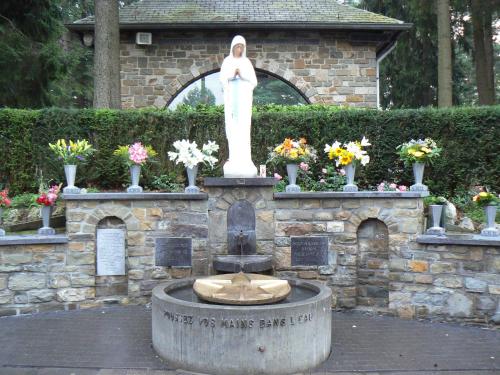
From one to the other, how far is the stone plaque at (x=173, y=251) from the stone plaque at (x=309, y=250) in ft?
4.63

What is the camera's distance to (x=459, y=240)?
604 centimetres

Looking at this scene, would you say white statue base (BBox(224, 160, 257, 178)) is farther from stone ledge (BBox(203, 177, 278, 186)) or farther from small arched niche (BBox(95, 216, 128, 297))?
small arched niche (BBox(95, 216, 128, 297))

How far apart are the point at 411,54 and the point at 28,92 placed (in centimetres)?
1254

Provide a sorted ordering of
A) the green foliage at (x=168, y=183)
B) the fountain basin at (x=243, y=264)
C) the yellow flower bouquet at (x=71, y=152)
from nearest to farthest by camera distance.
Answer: the fountain basin at (x=243, y=264) < the yellow flower bouquet at (x=71, y=152) < the green foliage at (x=168, y=183)

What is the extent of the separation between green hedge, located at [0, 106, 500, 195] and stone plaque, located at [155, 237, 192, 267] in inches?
79.4


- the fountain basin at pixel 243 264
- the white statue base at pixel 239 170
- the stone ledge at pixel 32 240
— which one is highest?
the white statue base at pixel 239 170

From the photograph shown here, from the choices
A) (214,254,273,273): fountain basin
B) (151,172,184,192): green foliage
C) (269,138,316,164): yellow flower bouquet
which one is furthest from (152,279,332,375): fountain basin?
(151,172,184,192): green foliage

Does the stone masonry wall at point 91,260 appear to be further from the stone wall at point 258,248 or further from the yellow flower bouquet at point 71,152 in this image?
the yellow flower bouquet at point 71,152

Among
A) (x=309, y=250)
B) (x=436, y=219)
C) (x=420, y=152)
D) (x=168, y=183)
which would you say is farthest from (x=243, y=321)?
(x=168, y=183)

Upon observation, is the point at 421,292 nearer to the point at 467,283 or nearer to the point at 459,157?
the point at 467,283

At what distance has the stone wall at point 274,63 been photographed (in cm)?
1252

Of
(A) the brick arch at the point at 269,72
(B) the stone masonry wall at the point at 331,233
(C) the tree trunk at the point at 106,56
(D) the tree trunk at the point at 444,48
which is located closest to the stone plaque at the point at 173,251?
(B) the stone masonry wall at the point at 331,233

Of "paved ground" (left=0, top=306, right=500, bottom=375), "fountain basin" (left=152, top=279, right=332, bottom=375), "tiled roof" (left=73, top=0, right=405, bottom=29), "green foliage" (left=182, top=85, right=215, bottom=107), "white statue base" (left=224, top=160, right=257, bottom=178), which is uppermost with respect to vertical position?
"tiled roof" (left=73, top=0, right=405, bottom=29)

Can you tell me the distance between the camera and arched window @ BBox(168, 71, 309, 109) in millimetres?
12672
